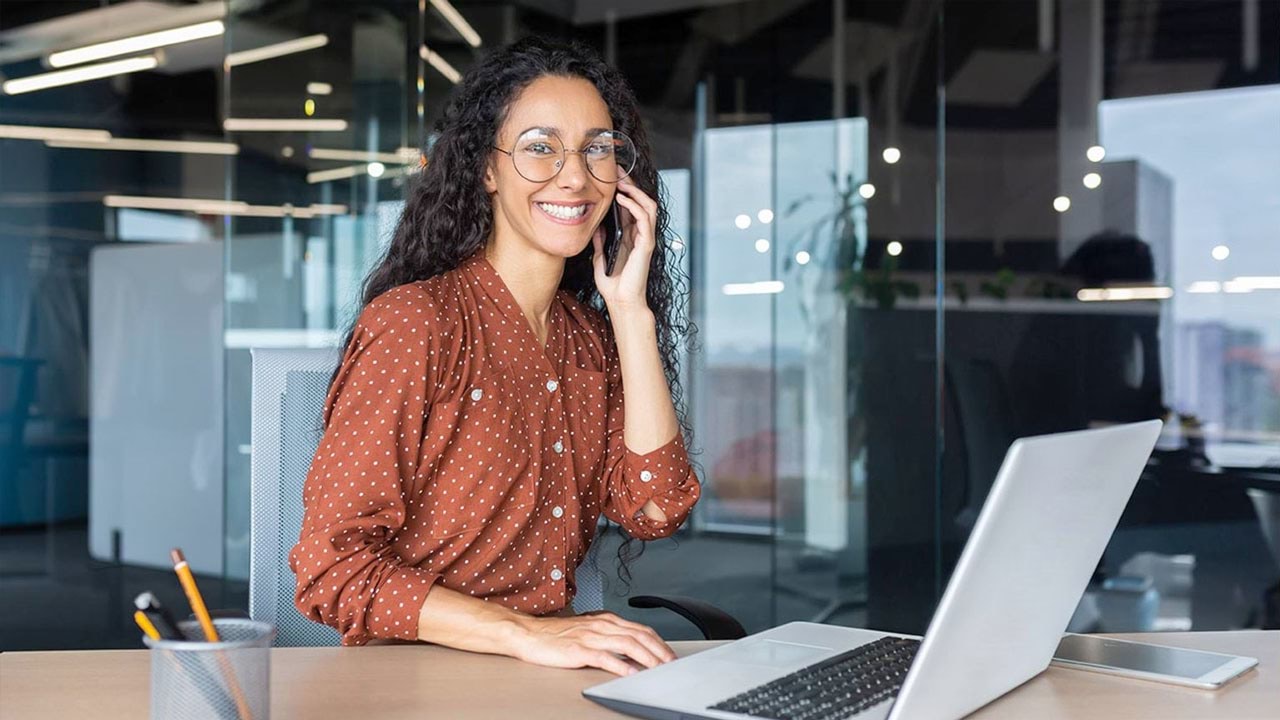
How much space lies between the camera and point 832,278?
14.5ft

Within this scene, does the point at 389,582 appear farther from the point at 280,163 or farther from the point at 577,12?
the point at 577,12

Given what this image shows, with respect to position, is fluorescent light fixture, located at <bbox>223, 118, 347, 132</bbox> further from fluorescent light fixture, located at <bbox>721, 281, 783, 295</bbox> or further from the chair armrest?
the chair armrest

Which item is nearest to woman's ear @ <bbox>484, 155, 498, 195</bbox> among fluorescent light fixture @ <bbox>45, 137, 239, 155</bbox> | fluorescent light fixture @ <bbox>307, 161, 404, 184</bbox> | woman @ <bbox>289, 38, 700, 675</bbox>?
woman @ <bbox>289, 38, 700, 675</bbox>

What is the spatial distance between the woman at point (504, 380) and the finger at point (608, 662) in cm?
15

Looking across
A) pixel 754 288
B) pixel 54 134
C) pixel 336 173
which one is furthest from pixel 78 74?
pixel 754 288

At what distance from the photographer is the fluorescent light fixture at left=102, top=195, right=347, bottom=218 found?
14.2ft

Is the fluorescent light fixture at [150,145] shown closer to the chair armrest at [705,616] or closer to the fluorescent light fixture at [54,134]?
the fluorescent light fixture at [54,134]

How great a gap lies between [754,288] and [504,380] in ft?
9.36

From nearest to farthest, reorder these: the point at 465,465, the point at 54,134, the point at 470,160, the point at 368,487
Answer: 1. the point at 368,487
2. the point at 465,465
3. the point at 470,160
4. the point at 54,134

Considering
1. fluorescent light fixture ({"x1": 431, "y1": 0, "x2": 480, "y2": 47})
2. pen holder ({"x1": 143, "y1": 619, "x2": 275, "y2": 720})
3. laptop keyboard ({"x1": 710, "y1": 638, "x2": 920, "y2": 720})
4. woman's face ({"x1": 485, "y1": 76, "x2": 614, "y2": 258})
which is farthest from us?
fluorescent light fixture ({"x1": 431, "y1": 0, "x2": 480, "y2": 47})

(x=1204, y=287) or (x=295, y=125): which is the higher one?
(x=295, y=125)

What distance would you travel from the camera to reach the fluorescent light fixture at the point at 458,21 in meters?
4.60

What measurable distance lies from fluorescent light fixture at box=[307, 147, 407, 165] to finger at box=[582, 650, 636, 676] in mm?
3272

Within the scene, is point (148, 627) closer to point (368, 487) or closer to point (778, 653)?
point (368, 487)
